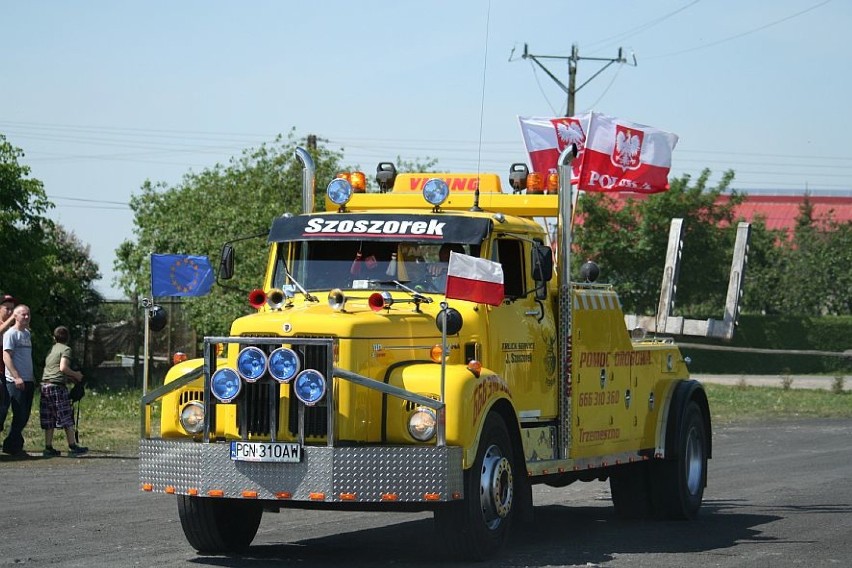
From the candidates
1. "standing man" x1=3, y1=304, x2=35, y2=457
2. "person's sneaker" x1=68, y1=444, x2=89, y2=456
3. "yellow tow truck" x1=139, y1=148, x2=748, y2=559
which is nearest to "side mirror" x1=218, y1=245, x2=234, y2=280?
"yellow tow truck" x1=139, y1=148, x2=748, y2=559

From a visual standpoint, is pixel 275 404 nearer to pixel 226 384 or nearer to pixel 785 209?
pixel 226 384

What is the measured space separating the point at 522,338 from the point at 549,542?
1.64 metres

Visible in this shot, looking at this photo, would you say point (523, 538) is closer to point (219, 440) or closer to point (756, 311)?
point (219, 440)

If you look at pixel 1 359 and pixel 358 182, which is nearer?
pixel 358 182

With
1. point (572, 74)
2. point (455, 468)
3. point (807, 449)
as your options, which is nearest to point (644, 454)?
point (455, 468)

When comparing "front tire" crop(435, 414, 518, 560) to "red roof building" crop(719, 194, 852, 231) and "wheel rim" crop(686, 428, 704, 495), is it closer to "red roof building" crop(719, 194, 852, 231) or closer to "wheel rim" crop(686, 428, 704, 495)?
"wheel rim" crop(686, 428, 704, 495)

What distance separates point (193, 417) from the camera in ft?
35.0

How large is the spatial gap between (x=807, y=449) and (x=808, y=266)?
4282cm

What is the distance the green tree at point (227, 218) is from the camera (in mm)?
38625

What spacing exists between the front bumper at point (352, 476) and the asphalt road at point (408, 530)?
2.47 ft

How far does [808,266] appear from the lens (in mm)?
63719

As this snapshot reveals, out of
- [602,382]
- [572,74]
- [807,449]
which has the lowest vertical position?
[807,449]

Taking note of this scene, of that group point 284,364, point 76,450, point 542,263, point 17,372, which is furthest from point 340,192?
point 76,450

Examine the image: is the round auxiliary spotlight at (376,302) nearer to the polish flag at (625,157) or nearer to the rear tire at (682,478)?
the rear tire at (682,478)
